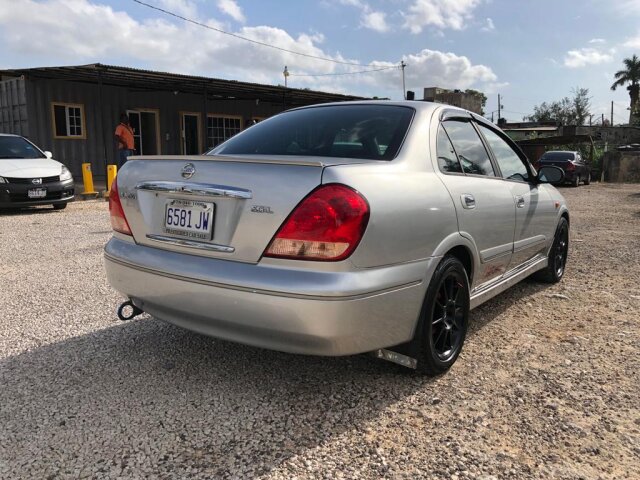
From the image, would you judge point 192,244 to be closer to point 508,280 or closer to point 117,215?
point 117,215

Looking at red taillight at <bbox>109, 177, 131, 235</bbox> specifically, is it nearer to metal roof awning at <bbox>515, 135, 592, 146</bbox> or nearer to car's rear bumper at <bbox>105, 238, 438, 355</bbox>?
car's rear bumper at <bbox>105, 238, 438, 355</bbox>

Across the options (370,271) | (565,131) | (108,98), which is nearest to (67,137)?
(108,98)

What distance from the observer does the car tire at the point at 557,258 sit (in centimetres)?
494

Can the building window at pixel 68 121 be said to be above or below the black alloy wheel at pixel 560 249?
above

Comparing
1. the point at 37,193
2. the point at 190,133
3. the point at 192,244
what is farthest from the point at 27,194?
the point at 190,133

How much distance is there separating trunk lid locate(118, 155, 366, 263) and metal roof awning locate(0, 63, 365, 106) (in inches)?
438

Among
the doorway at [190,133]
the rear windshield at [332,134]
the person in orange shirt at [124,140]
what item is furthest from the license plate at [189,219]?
the doorway at [190,133]

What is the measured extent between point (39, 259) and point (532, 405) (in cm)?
537

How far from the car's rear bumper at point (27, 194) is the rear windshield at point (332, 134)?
7.65 meters

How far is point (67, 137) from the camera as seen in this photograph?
16359 mm

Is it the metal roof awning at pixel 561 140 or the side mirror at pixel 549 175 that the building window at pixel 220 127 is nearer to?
the metal roof awning at pixel 561 140

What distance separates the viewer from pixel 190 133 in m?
20.4

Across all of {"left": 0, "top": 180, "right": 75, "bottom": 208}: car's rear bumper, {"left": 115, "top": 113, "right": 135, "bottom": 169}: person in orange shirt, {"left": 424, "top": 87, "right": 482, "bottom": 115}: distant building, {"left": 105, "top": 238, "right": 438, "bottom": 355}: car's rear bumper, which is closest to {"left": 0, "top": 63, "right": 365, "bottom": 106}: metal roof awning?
{"left": 115, "top": 113, "right": 135, "bottom": 169}: person in orange shirt

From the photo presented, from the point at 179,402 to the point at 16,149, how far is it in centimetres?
993
